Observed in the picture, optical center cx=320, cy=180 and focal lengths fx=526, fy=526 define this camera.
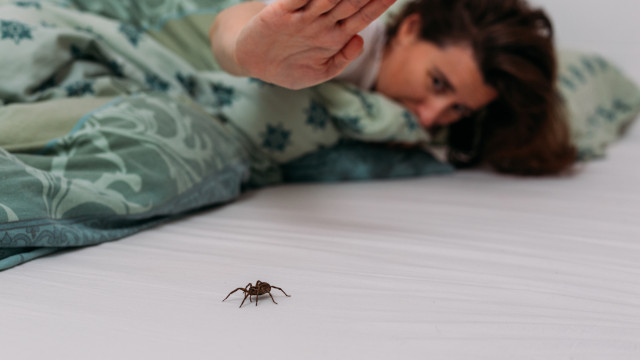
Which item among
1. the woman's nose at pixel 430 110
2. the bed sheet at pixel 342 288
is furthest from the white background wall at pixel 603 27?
the bed sheet at pixel 342 288

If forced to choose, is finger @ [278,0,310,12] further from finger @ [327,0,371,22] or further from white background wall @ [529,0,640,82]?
white background wall @ [529,0,640,82]

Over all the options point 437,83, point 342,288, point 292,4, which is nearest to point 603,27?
Result: point 437,83

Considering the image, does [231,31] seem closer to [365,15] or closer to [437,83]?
Answer: [365,15]

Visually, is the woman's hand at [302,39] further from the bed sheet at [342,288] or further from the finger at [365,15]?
the bed sheet at [342,288]

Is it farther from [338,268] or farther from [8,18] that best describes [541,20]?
[8,18]

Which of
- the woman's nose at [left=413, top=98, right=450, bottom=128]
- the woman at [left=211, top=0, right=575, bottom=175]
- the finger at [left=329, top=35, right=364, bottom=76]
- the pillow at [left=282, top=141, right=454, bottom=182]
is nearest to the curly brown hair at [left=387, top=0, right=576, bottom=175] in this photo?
the woman at [left=211, top=0, right=575, bottom=175]

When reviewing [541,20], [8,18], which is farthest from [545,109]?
[8,18]
